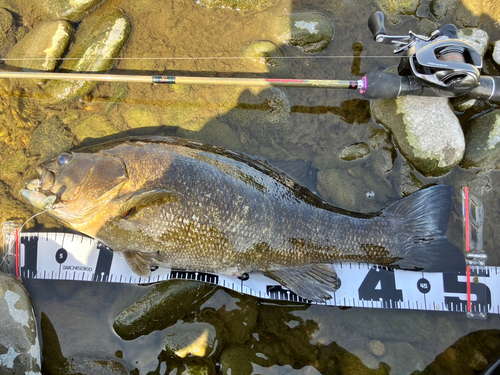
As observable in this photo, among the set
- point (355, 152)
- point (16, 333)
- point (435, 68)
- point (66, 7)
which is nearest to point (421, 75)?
point (435, 68)

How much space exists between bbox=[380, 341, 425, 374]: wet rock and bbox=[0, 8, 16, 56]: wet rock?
542 cm

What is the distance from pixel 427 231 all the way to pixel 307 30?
100 inches

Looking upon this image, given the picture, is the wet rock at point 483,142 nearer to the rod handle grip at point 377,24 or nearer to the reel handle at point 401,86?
the reel handle at point 401,86

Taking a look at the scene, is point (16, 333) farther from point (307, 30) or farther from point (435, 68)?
point (435, 68)

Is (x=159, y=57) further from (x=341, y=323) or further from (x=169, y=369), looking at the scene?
(x=341, y=323)

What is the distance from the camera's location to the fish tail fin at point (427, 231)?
10.5 feet

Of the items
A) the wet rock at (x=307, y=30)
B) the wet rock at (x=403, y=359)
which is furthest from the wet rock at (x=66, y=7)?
the wet rock at (x=403, y=359)

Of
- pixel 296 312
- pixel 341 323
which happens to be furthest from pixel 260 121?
pixel 341 323

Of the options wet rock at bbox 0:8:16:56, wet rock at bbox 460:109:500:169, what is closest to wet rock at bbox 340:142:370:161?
wet rock at bbox 460:109:500:169

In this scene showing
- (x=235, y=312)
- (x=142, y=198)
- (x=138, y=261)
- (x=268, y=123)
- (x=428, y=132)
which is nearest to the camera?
(x=142, y=198)

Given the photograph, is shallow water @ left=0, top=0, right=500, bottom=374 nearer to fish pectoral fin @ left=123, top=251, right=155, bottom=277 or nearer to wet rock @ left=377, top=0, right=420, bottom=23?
wet rock @ left=377, top=0, right=420, bottom=23

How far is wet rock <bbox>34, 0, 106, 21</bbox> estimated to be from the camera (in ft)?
11.8

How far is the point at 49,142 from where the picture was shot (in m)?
3.55

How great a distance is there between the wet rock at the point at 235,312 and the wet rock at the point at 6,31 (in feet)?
12.1
